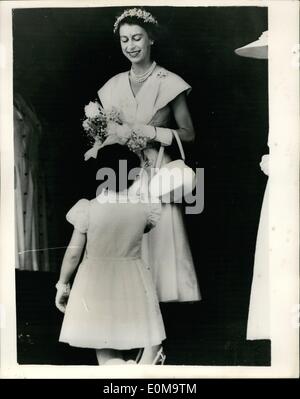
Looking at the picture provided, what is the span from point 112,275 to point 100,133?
0.33 metres

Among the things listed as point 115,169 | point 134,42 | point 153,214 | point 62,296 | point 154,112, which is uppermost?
point 134,42

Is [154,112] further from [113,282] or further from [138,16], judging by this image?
[113,282]

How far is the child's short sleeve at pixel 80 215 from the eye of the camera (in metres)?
1.50

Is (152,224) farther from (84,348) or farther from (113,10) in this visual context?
(113,10)

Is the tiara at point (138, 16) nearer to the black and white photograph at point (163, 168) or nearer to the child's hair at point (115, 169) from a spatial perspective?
the black and white photograph at point (163, 168)

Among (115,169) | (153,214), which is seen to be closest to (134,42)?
(115,169)

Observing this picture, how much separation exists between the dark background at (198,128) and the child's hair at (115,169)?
0.04 metres

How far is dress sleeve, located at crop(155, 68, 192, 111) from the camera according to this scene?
4.98 feet

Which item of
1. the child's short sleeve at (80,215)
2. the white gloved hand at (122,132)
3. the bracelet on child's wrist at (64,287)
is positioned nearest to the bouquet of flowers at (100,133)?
the white gloved hand at (122,132)

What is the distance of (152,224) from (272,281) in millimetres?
308

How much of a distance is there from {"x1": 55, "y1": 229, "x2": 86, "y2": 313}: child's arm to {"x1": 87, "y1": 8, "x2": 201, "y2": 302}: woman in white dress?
16cm

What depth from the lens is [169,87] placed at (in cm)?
152
